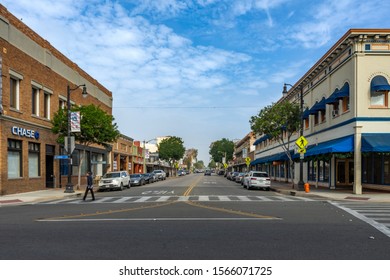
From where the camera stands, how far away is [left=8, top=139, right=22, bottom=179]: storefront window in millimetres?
26344

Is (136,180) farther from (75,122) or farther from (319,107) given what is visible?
(319,107)

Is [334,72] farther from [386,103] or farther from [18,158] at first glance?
[18,158]

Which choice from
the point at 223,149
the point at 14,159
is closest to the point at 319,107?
the point at 14,159

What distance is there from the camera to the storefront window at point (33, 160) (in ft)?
96.2

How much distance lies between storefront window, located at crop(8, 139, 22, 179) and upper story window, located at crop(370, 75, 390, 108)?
959 inches

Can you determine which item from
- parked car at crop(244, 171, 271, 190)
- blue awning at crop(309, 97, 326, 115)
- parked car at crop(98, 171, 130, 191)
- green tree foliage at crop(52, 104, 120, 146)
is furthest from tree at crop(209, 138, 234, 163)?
green tree foliage at crop(52, 104, 120, 146)

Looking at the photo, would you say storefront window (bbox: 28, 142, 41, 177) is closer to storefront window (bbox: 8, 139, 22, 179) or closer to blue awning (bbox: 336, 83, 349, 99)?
storefront window (bbox: 8, 139, 22, 179)

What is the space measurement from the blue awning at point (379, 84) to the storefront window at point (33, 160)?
24.7 m

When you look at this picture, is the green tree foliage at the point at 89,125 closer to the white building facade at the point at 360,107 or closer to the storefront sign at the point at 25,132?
the storefront sign at the point at 25,132

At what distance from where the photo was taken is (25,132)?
91.8ft

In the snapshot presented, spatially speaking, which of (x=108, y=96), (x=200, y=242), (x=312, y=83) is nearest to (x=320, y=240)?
(x=200, y=242)

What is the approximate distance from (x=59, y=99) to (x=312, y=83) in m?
23.5

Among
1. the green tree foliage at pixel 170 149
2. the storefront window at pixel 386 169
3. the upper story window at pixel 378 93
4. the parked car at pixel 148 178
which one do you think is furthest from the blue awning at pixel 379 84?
the green tree foliage at pixel 170 149

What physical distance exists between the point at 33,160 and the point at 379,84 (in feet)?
83.4
